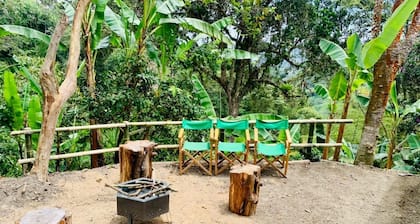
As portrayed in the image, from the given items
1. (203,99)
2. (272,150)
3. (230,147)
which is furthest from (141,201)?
(203,99)

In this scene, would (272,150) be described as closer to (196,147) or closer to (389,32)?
(196,147)

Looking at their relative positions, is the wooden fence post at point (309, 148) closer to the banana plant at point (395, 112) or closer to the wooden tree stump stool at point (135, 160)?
the banana plant at point (395, 112)

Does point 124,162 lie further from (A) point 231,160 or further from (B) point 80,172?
(A) point 231,160

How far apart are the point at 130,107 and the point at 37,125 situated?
1.37 metres

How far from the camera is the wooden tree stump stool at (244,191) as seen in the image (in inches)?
136

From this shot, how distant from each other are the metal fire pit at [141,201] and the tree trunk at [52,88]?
4.60 ft

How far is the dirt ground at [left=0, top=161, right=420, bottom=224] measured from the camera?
346 cm

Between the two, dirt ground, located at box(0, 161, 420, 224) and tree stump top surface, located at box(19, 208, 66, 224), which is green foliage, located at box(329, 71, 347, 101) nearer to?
dirt ground, located at box(0, 161, 420, 224)

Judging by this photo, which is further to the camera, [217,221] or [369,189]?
[369,189]

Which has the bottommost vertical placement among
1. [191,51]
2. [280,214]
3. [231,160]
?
[280,214]

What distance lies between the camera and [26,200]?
11.7 feet

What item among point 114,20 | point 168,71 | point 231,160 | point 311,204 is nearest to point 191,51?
point 168,71

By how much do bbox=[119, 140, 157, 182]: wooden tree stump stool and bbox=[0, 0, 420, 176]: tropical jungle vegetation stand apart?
94 centimetres

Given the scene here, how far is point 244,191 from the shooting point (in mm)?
3469
